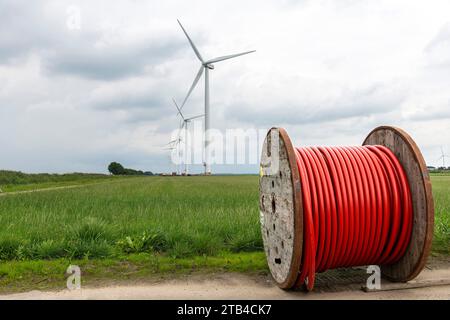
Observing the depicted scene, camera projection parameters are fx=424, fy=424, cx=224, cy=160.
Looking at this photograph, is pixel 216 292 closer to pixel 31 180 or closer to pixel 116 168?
pixel 31 180

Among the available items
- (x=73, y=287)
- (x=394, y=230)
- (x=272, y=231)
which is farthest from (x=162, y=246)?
(x=394, y=230)

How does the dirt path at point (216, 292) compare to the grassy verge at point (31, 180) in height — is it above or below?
below

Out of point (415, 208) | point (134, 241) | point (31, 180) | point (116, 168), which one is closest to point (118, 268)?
point (134, 241)

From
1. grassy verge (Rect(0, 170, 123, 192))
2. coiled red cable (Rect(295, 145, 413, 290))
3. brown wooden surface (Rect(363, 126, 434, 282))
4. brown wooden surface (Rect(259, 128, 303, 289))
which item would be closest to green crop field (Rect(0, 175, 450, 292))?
brown wooden surface (Rect(259, 128, 303, 289))

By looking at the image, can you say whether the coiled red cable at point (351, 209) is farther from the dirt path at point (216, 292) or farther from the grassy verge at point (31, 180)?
the grassy verge at point (31, 180)

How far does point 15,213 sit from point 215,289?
608 cm

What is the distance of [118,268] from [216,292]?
1.55 metres

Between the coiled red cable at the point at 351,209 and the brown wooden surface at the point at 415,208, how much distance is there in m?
0.08

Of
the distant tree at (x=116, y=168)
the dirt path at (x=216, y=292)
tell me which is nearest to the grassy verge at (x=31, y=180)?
the dirt path at (x=216, y=292)

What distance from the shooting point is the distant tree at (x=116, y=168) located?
363 feet

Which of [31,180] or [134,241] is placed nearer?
[134,241]

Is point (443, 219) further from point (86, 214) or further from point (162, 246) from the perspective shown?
point (86, 214)

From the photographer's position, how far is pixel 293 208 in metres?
4.29

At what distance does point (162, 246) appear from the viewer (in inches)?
249
